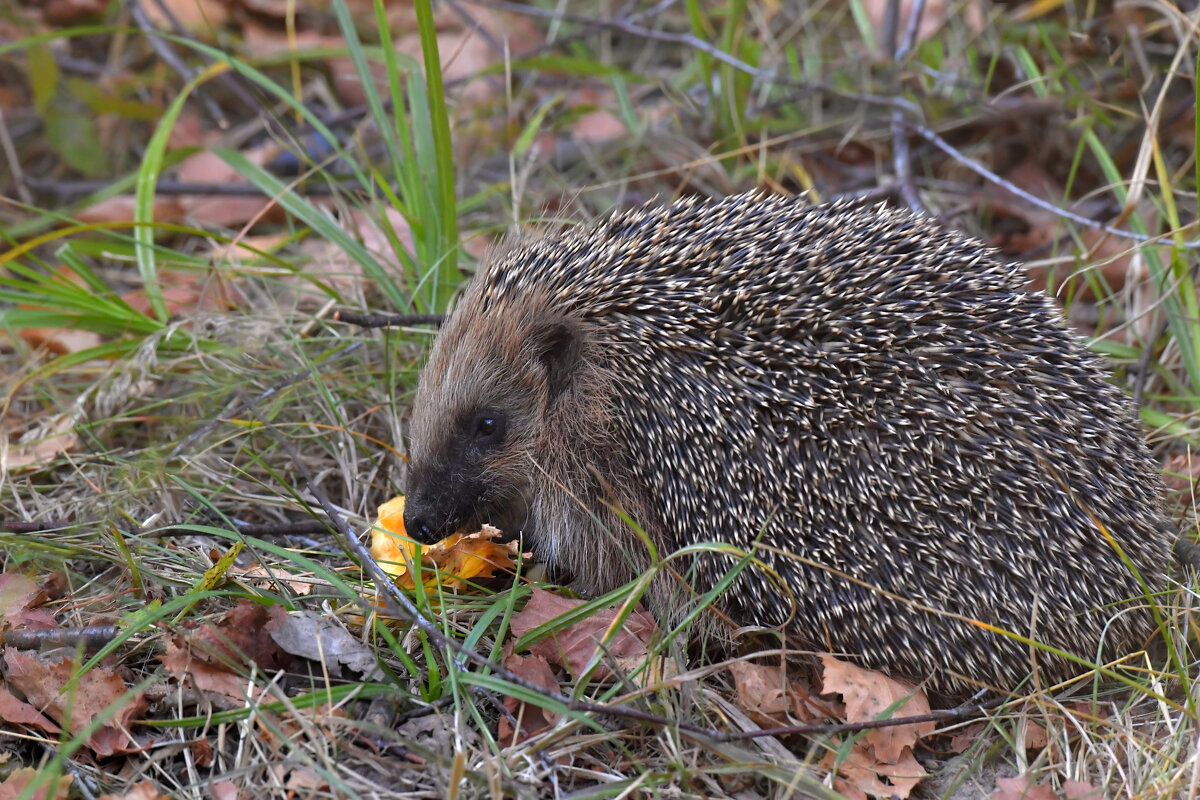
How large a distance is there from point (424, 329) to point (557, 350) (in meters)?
1.09

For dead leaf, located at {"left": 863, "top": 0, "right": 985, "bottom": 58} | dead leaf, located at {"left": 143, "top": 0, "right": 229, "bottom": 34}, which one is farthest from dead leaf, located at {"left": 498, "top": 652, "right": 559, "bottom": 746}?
dead leaf, located at {"left": 143, "top": 0, "right": 229, "bottom": 34}

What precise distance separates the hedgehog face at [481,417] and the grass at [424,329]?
471 millimetres

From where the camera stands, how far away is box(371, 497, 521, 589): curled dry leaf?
4.48 metres

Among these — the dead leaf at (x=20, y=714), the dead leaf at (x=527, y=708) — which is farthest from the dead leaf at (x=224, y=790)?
A: the dead leaf at (x=527, y=708)

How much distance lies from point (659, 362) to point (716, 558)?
831mm

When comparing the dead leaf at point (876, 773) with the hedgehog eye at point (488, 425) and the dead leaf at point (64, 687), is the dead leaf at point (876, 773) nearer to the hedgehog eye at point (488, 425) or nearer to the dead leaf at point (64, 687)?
the hedgehog eye at point (488, 425)

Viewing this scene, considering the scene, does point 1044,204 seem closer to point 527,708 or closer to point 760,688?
point 760,688

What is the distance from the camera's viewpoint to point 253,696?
3.69 metres

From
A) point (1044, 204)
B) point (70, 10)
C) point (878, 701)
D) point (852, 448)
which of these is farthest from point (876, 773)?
point (70, 10)

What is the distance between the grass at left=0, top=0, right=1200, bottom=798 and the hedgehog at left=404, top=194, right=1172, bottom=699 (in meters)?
0.36

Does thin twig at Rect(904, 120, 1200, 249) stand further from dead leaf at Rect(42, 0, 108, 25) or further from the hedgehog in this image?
Answer: dead leaf at Rect(42, 0, 108, 25)

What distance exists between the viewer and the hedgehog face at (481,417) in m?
4.68

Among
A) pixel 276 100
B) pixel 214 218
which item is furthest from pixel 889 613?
pixel 276 100

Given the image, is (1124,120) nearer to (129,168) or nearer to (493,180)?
(493,180)
